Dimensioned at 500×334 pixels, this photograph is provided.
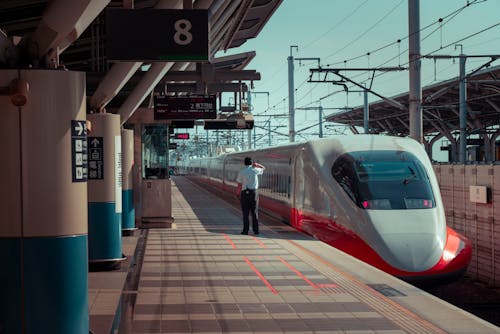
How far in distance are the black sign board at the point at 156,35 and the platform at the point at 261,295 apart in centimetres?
273

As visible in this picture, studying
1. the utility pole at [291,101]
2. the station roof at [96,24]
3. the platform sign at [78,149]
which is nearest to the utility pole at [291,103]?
the utility pole at [291,101]

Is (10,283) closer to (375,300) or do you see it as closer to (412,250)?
(375,300)

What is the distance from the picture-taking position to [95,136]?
10.4 metres

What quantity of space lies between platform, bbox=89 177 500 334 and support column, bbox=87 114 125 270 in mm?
380

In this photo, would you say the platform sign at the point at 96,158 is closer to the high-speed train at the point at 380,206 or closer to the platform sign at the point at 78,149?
the high-speed train at the point at 380,206

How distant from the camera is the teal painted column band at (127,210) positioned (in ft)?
50.9

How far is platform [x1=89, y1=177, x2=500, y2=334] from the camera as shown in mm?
7141

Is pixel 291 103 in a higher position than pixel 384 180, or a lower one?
higher

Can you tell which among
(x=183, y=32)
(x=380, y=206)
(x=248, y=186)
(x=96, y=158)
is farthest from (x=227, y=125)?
Answer: (x=183, y=32)

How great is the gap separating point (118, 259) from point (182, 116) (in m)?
6.33

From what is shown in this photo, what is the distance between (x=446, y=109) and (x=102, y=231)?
2963 cm

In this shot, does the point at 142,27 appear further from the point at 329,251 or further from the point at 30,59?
the point at 329,251

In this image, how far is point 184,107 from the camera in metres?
16.8

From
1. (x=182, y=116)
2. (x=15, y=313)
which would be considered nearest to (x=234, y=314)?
(x=15, y=313)
